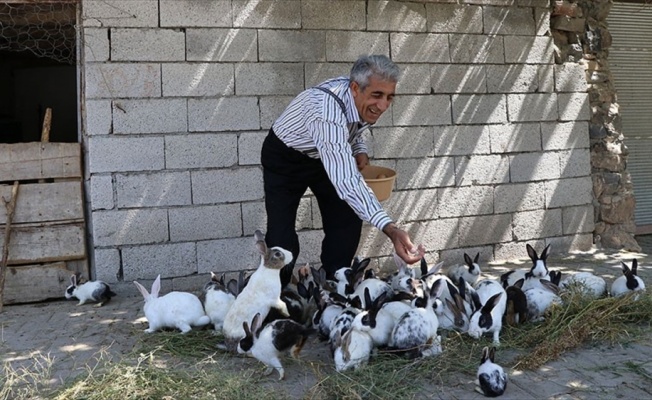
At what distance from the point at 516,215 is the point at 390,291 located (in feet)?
9.71

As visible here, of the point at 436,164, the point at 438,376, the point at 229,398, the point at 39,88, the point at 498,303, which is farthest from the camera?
the point at 39,88

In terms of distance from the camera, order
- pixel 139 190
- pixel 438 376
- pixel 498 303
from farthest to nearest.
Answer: pixel 139 190 < pixel 498 303 < pixel 438 376

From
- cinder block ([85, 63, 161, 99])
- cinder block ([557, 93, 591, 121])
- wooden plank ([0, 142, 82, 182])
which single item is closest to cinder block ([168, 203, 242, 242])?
wooden plank ([0, 142, 82, 182])

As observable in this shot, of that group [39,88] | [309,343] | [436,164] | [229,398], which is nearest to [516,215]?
[436,164]

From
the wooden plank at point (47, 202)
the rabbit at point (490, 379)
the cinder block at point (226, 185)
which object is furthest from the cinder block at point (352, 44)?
the rabbit at point (490, 379)

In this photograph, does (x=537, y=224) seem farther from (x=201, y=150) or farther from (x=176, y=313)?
(x=176, y=313)

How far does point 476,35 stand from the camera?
21.1ft

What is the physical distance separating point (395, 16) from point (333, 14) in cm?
62

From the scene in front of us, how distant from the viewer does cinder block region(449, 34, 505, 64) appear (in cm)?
634

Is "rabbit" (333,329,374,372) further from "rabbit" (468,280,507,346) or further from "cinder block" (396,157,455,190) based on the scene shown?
"cinder block" (396,157,455,190)

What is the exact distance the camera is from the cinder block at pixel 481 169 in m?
6.38

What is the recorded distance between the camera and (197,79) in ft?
18.0

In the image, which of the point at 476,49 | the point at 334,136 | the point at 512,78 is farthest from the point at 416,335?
the point at 512,78

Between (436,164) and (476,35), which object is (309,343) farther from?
(476,35)
